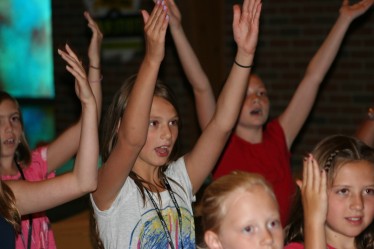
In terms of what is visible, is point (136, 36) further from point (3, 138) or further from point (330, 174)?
point (330, 174)

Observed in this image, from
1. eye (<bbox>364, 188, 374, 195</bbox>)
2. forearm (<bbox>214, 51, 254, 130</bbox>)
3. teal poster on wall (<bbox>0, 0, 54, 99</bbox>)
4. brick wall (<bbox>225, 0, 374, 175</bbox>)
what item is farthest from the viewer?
teal poster on wall (<bbox>0, 0, 54, 99</bbox>)

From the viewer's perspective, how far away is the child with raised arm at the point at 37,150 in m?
3.61

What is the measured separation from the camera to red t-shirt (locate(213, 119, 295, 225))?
4.23 metres

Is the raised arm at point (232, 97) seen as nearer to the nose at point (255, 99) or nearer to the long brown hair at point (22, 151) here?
the long brown hair at point (22, 151)

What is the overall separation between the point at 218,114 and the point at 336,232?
684mm

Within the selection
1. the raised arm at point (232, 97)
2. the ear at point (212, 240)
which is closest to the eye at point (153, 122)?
the raised arm at point (232, 97)

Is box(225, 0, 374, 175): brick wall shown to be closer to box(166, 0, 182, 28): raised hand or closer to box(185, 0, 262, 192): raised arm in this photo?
box(166, 0, 182, 28): raised hand

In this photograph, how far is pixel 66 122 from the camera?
26.5ft

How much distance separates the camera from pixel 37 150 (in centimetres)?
384

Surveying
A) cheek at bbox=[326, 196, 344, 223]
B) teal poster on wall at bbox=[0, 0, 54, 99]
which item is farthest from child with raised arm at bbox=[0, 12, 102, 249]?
teal poster on wall at bbox=[0, 0, 54, 99]

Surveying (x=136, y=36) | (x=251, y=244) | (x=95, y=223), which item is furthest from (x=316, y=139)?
(x=251, y=244)

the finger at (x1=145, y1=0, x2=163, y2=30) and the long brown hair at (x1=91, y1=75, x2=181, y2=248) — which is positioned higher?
the finger at (x1=145, y1=0, x2=163, y2=30)

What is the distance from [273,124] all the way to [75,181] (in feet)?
5.99

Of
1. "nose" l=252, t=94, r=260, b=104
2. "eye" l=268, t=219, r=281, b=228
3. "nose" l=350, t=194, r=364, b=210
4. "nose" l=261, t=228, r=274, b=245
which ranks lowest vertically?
"nose" l=350, t=194, r=364, b=210
